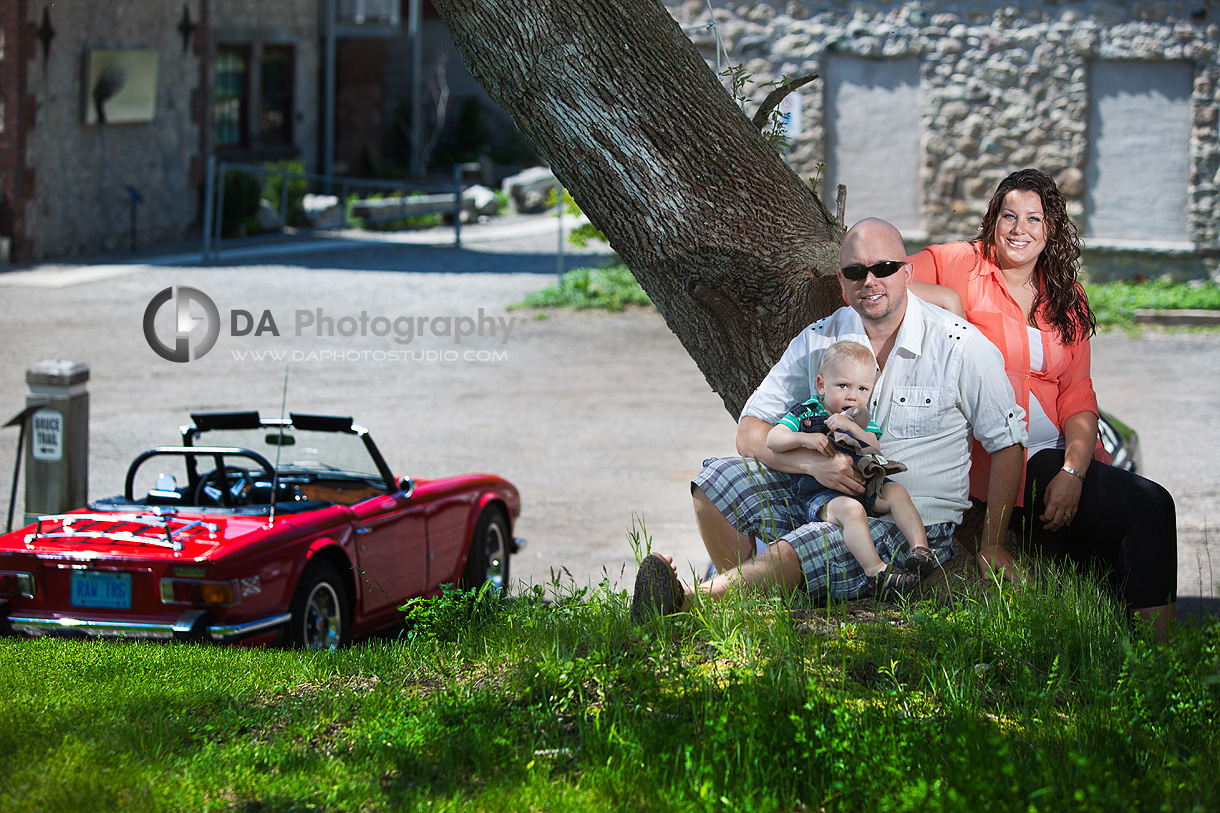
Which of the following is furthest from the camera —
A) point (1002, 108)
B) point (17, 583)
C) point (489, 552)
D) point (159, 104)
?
point (159, 104)

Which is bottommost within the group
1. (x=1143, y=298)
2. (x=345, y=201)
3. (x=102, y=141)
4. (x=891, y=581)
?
(x=891, y=581)

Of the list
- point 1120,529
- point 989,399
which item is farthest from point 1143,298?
point 989,399

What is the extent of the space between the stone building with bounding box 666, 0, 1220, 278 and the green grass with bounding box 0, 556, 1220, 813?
13098 mm

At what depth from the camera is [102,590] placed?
18.1 feet

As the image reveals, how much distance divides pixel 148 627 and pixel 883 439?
3227 millimetres

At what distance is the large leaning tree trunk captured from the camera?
180 inches

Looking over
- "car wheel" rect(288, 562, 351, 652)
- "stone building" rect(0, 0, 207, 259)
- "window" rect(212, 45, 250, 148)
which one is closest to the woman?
"car wheel" rect(288, 562, 351, 652)

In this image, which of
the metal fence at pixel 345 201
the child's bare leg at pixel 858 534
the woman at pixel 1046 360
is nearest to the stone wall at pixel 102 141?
the metal fence at pixel 345 201

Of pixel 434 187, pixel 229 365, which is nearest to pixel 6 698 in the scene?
pixel 229 365

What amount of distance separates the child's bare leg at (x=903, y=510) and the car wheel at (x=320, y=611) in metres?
2.79

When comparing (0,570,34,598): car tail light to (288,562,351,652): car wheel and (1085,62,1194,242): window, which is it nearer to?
(288,562,351,652): car wheel

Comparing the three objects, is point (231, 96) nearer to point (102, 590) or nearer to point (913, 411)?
point (102, 590)

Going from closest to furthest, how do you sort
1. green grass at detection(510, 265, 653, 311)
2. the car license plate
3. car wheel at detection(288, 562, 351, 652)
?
the car license plate
car wheel at detection(288, 562, 351, 652)
green grass at detection(510, 265, 653, 311)

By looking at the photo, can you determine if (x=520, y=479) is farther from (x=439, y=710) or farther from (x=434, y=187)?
(x=434, y=187)
